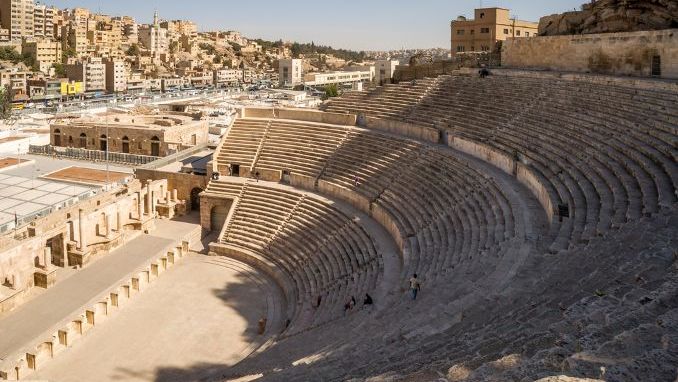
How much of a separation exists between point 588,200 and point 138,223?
54.3 ft

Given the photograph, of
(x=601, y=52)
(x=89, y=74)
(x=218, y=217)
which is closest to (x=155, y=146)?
(x=218, y=217)

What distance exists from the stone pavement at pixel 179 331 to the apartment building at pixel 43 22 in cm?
10926

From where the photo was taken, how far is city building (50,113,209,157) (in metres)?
33.0

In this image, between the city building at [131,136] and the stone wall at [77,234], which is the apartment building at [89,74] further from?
the stone wall at [77,234]

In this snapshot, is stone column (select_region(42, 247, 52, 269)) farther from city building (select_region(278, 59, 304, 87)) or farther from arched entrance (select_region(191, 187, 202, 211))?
city building (select_region(278, 59, 304, 87))

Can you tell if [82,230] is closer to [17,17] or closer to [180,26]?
[17,17]

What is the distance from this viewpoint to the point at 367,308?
1227 cm

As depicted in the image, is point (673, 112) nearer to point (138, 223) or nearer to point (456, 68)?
point (456, 68)

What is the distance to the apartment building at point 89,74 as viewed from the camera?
285 ft

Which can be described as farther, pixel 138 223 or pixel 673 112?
pixel 138 223

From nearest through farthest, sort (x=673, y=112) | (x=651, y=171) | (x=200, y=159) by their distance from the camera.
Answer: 1. (x=651, y=171)
2. (x=673, y=112)
3. (x=200, y=159)

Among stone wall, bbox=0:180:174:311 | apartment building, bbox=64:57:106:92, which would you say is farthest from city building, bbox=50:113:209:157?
apartment building, bbox=64:57:106:92

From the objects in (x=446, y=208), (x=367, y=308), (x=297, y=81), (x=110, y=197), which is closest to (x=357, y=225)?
(x=446, y=208)

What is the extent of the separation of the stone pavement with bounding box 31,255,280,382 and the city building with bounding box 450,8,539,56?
27.6 meters
